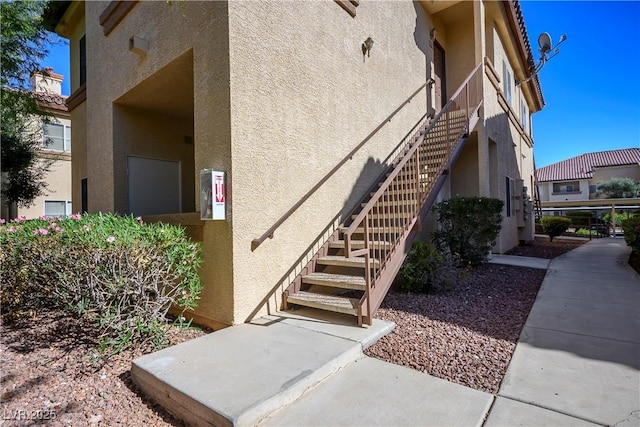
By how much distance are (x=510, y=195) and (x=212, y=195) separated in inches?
388

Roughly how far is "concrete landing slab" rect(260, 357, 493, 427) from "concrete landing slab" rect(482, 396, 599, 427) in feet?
0.22

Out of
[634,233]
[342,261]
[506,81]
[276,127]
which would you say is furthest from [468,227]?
[506,81]

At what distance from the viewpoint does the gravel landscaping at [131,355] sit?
8.30 feet

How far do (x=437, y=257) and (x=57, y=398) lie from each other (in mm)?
4783

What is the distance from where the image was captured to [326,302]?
415 centimetres

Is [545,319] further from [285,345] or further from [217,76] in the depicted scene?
[217,76]

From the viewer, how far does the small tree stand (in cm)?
2805

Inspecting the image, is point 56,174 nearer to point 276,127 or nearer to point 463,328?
point 276,127

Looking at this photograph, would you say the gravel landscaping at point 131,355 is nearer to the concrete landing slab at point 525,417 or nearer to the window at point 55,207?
the concrete landing slab at point 525,417

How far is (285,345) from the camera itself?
10.8 ft

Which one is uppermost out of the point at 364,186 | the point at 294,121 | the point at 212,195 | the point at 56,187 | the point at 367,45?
the point at 367,45

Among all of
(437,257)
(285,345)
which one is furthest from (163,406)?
(437,257)

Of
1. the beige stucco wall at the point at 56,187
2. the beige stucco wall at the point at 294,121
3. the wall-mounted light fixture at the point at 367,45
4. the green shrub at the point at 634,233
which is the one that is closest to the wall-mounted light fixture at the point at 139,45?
the beige stucco wall at the point at 294,121

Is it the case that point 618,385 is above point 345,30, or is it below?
below
